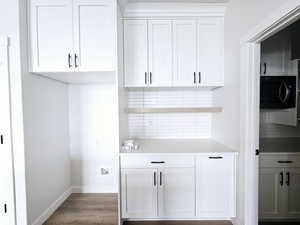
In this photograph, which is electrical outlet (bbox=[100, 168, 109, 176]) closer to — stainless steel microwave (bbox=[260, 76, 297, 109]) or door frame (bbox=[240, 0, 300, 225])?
door frame (bbox=[240, 0, 300, 225])

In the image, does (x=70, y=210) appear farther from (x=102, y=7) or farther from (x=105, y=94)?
(x=102, y=7)

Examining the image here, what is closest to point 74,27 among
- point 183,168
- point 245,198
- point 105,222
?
point 183,168

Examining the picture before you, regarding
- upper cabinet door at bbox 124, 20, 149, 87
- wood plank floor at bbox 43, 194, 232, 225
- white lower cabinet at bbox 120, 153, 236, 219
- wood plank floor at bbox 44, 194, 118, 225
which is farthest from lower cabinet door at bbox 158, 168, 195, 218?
upper cabinet door at bbox 124, 20, 149, 87

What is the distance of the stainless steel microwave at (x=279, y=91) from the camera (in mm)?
2258

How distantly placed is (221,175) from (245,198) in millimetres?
341

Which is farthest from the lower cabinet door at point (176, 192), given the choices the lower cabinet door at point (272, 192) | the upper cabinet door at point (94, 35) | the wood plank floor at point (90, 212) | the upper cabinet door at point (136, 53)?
the upper cabinet door at point (94, 35)

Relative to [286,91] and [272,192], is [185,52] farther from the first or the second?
[272,192]

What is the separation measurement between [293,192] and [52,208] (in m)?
3.08

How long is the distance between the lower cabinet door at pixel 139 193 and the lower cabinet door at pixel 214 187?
0.54 m

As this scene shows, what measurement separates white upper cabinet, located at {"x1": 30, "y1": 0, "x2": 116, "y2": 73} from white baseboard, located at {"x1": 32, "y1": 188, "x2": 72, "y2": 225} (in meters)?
1.78

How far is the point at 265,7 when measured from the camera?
1538 mm

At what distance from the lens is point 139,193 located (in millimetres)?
2193

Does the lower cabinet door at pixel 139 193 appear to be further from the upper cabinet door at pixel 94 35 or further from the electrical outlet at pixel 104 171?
the upper cabinet door at pixel 94 35

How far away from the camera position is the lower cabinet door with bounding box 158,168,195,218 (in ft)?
7.20
